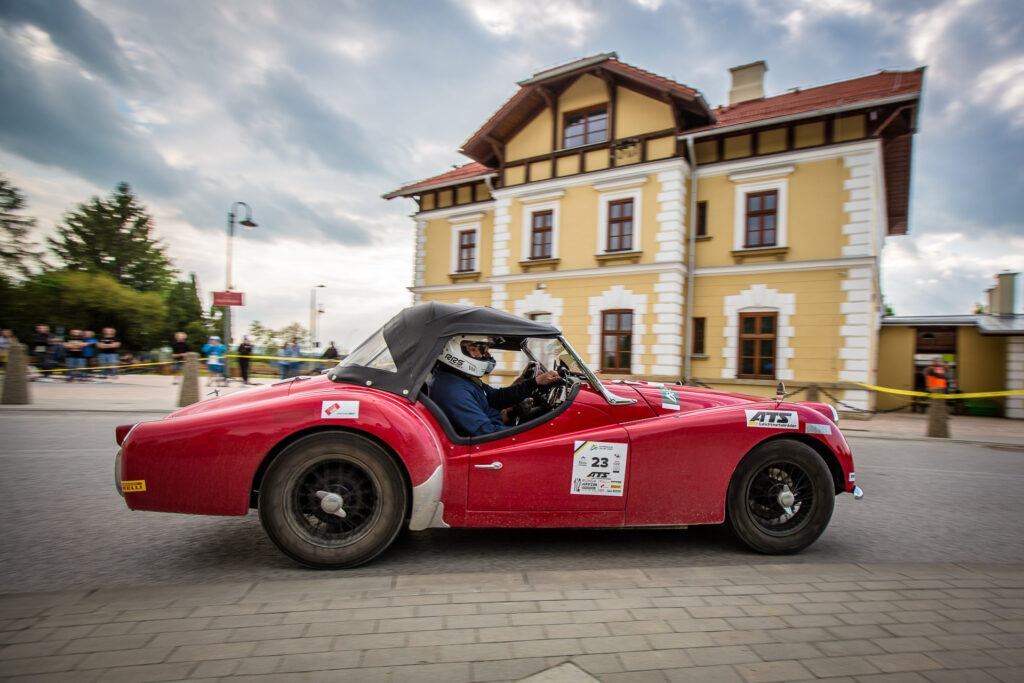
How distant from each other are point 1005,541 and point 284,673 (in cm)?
485

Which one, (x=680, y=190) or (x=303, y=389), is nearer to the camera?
(x=303, y=389)

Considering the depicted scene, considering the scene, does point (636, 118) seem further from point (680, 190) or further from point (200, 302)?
point (200, 302)

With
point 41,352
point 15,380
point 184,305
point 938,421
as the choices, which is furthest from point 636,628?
point 184,305

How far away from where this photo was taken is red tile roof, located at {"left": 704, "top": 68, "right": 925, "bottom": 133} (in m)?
14.2

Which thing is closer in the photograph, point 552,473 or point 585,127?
point 552,473

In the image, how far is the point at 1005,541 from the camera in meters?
3.94

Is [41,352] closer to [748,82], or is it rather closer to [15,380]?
[15,380]

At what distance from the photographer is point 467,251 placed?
2183 cm

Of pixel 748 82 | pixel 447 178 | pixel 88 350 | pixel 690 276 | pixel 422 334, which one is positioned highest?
pixel 748 82

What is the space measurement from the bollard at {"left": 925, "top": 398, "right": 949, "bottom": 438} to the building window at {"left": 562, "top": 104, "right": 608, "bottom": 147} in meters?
11.6

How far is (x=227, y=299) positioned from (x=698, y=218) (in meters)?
14.7

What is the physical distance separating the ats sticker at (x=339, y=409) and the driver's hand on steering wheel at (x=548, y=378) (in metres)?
1.34

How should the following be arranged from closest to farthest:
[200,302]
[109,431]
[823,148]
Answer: [109,431] < [823,148] < [200,302]

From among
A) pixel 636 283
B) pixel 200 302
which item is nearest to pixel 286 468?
pixel 636 283
